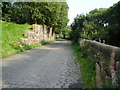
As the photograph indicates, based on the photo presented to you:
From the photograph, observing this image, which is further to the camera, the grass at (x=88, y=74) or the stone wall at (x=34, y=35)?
the stone wall at (x=34, y=35)

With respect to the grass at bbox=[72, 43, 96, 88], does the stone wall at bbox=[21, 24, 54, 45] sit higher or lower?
higher

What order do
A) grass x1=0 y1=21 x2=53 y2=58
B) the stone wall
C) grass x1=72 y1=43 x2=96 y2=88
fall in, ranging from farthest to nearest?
1. the stone wall
2. grass x1=0 y1=21 x2=53 y2=58
3. grass x1=72 y1=43 x2=96 y2=88

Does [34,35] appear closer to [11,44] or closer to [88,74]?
[11,44]

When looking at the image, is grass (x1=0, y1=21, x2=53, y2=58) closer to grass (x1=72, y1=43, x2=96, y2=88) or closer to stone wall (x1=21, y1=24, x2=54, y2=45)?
stone wall (x1=21, y1=24, x2=54, y2=45)

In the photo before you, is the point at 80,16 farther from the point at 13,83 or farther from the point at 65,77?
the point at 13,83

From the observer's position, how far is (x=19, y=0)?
74.7 feet

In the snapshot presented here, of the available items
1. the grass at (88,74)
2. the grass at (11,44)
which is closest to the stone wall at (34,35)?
the grass at (11,44)

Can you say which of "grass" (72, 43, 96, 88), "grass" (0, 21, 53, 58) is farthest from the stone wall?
"grass" (72, 43, 96, 88)

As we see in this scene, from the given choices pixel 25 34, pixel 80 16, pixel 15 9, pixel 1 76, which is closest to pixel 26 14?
pixel 15 9

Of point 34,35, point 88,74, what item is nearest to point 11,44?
point 34,35

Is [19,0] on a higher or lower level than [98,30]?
higher

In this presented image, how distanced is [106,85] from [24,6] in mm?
21447

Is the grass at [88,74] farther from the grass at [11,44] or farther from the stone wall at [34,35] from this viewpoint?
the stone wall at [34,35]

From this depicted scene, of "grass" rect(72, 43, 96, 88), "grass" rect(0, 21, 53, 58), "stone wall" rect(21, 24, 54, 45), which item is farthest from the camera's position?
"stone wall" rect(21, 24, 54, 45)
